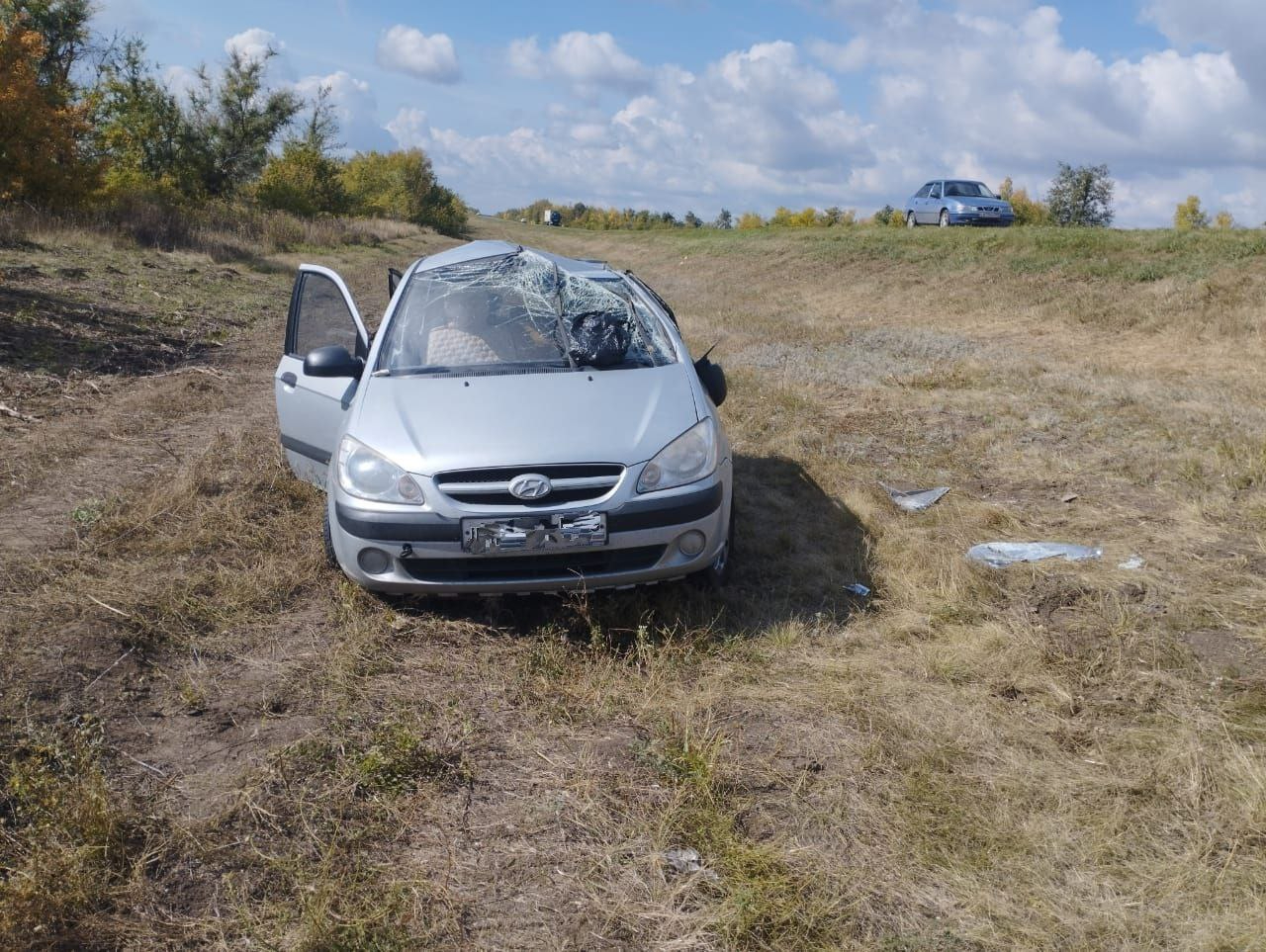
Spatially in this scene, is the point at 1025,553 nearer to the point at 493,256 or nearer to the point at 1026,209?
the point at 493,256

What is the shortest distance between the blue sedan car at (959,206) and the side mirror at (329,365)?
21.9m

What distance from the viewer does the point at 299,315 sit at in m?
5.53

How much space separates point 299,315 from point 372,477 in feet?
7.23

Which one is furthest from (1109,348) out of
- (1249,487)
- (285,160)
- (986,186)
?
(285,160)

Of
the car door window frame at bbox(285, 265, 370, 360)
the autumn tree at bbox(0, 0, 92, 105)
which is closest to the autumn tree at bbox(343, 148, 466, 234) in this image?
the autumn tree at bbox(0, 0, 92, 105)

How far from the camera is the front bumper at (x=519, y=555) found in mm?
3646

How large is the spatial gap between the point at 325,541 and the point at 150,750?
154 cm

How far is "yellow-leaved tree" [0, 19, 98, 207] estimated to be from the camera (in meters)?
18.4

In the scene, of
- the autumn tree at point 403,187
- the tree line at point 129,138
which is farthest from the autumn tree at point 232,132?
the autumn tree at point 403,187

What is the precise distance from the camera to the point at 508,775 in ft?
9.92

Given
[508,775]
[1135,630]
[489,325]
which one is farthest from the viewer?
[489,325]

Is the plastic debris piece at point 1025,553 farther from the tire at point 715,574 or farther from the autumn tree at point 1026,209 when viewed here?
the autumn tree at point 1026,209

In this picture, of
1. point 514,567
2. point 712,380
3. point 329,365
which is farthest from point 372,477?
point 712,380

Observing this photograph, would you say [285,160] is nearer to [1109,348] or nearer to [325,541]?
[1109,348]
